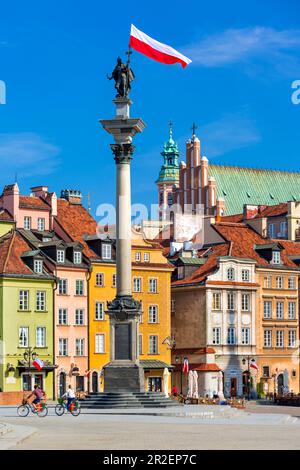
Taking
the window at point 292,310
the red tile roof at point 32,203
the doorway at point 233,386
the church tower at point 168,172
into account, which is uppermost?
the church tower at point 168,172

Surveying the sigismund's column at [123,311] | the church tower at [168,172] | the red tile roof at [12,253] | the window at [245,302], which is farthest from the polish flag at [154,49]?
the church tower at [168,172]

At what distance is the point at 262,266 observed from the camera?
10531cm

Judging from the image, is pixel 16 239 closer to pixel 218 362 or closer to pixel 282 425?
pixel 218 362

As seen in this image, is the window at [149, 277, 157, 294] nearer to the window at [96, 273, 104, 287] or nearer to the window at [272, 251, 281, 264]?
the window at [96, 273, 104, 287]

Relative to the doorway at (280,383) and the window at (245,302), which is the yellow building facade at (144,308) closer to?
the window at (245,302)

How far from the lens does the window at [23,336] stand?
8925cm

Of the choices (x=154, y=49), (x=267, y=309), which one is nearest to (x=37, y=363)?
(x=154, y=49)

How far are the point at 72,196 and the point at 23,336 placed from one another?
16.7 metres

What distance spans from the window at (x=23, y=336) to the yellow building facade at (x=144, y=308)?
6.33 meters

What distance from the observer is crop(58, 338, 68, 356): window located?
92.2 metres

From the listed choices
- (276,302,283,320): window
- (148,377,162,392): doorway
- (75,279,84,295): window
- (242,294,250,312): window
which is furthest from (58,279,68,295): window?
(276,302,283,320): window

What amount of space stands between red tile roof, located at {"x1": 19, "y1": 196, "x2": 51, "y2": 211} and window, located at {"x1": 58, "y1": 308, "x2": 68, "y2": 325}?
8.04 meters
